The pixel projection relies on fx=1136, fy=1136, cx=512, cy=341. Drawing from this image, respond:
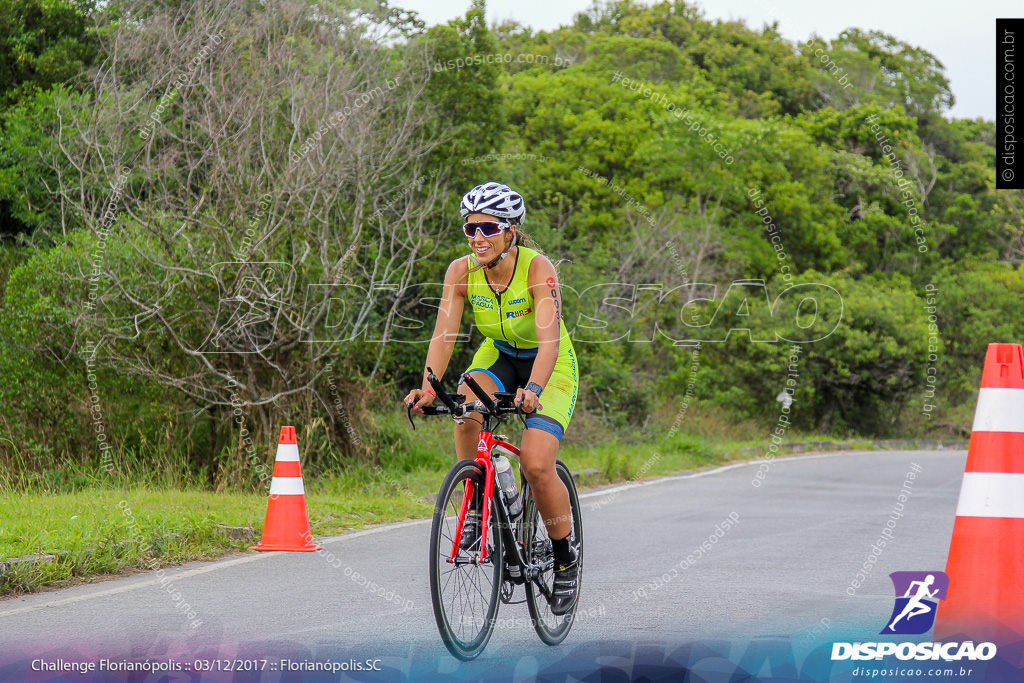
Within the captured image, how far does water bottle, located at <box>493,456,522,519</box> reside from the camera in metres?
5.34

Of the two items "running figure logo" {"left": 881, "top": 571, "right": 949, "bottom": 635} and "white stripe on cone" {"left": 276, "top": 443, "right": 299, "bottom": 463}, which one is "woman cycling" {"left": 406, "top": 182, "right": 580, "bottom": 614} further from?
"white stripe on cone" {"left": 276, "top": 443, "right": 299, "bottom": 463}

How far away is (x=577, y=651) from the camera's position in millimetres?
5391

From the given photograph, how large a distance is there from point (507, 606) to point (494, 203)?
2578 mm

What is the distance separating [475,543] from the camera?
517 centimetres

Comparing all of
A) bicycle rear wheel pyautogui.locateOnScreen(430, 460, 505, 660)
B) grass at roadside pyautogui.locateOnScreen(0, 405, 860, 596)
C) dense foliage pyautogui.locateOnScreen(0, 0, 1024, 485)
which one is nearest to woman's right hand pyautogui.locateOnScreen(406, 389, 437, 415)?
bicycle rear wheel pyautogui.locateOnScreen(430, 460, 505, 660)

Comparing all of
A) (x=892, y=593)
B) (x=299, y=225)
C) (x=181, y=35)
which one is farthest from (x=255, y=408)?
(x=892, y=593)

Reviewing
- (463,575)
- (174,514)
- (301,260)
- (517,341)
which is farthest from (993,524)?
(301,260)

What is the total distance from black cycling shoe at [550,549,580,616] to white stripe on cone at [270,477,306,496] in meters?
3.35

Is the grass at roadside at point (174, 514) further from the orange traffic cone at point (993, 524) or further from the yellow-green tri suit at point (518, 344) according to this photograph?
the orange traffic cone at point (993, 524)

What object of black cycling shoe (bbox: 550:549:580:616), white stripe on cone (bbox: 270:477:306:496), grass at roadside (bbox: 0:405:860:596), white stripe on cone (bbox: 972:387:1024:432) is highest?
white stripe on cone (bbox: 972:387:1024:432)

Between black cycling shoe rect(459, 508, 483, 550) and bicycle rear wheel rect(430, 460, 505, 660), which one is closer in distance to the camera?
bicycle rear wheel rect(430, 460, 505, 660)

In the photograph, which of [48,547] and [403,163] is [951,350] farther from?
[48,547]

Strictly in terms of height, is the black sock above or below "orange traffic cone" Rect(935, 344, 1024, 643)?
below

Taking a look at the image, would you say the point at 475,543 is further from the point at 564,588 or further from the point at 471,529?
the point at 564,588
